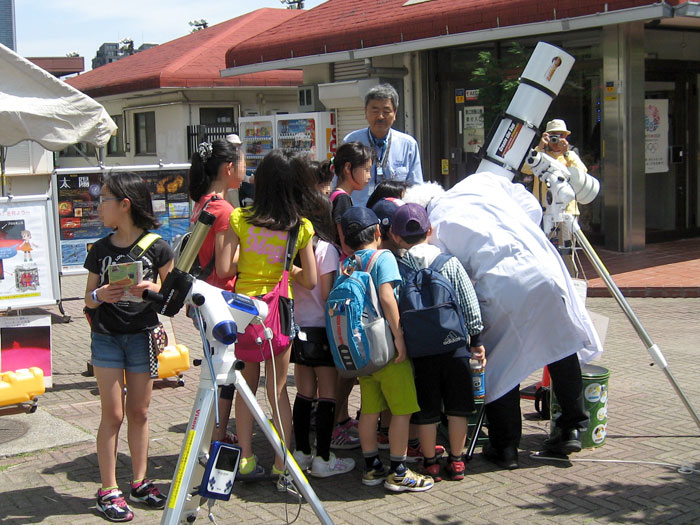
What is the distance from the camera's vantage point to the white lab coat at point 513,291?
4.66 meters

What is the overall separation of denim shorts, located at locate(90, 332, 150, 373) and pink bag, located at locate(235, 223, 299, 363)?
47cm

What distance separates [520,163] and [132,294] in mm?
2538

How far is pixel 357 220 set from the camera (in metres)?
4.48

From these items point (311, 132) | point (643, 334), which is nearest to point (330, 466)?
point (643, 334)

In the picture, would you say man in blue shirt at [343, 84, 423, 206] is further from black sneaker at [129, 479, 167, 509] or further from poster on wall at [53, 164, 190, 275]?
poster on wall at [53, 164, 190, 275]

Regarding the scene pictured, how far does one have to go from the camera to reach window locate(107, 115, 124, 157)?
1005 inches

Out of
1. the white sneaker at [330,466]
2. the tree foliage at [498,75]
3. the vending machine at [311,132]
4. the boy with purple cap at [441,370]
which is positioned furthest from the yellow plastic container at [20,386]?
the vending machine at [311,132]

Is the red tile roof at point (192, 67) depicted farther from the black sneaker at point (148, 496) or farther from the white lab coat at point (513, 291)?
the black sneaker at point (148, 496)

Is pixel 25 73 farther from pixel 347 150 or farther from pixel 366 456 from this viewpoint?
pixel 366 456

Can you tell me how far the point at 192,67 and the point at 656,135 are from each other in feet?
41.4

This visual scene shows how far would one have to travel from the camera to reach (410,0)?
47.6ft

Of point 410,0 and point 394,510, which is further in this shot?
point 410,0

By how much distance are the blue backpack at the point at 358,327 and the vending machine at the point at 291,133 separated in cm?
1089

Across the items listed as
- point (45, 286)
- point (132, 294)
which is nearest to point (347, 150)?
point (132, 294)
